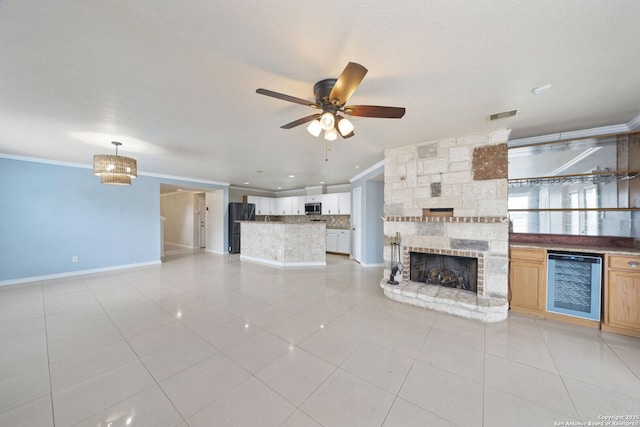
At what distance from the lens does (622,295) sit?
232 cm

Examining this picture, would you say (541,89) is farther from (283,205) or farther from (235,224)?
(283,205)

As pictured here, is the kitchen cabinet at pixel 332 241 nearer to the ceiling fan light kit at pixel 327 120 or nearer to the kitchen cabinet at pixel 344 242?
the kitchen cabinet at pixel 344 242

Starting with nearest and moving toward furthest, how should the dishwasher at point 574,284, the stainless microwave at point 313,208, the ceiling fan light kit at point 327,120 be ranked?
the ceiling fan light kit at point 327,120
the dishwasher at point 574,284
the stainless microwave at point 313,208

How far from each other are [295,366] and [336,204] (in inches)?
227

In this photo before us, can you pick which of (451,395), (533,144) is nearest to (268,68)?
(451,395)

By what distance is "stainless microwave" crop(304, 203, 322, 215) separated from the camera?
25.0 feet

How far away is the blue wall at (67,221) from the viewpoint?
398 centimetres

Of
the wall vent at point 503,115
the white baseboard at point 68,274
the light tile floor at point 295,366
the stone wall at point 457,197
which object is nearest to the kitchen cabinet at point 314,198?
the stone wall at point 457,197

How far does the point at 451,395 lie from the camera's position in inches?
60.6

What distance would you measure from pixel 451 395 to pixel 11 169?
7512 mm

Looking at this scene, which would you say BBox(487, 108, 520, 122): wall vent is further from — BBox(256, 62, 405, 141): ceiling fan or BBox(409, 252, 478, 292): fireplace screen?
BBox(409, 252, 478, 292): fireplace screen

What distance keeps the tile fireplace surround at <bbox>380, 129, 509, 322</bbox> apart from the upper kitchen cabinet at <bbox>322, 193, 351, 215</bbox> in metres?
3.44

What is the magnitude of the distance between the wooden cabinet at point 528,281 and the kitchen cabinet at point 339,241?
14.5 feet

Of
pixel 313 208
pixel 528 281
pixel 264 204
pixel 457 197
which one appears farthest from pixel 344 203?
pixel 528 281
